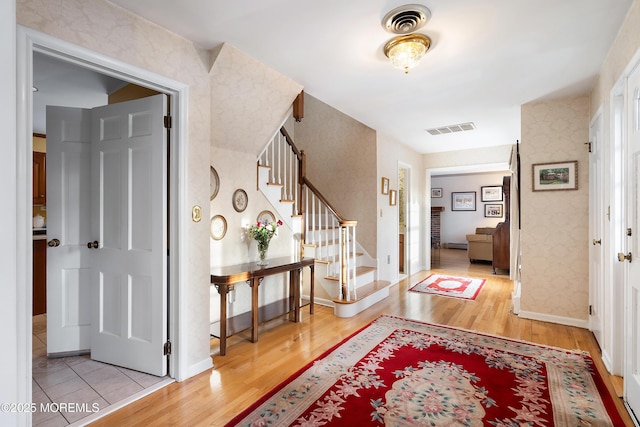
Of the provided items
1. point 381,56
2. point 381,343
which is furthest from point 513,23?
point 381,343

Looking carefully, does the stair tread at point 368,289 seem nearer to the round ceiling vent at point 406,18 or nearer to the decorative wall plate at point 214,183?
the decorative wall plate at point 214,183

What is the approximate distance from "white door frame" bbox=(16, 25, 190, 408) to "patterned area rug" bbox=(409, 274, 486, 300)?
367cm

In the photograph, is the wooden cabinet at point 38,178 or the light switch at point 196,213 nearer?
the light switch at point 196,213

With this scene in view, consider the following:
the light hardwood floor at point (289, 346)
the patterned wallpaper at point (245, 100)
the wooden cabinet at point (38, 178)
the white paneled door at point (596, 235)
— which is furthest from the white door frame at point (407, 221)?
the wooden cabinet at point (38, 178)

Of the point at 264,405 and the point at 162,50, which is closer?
the point at 264,405

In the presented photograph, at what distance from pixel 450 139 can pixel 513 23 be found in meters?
3.36

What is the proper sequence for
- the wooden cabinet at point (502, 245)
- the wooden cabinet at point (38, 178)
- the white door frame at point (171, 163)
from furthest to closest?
the wooden cabinet at point (502, 245), the wooden cabinet at point (38, 178), the white door frame at point (171, 163)

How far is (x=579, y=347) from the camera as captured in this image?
2.88 meters

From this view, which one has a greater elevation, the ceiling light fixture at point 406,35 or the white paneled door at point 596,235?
the ceiling light fixture at point 406,35

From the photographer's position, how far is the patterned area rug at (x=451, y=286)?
474 cm

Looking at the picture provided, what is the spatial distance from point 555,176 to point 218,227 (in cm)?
359

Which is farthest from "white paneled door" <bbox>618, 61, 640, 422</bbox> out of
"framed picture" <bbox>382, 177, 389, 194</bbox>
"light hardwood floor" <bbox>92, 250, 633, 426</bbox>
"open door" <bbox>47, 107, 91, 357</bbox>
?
"open door" <bbox>47, 107, 91, 357</bbox>

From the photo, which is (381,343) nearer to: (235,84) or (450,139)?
(235,84)

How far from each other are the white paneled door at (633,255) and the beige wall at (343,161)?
3.11 m
